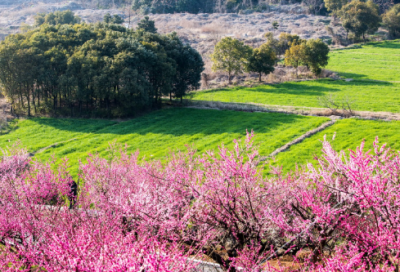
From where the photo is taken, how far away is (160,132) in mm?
28016

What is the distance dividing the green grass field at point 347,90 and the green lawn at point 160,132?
621 cm

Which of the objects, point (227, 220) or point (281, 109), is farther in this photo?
point (281, 109)

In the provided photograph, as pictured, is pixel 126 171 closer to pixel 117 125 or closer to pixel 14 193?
pixel 14 193

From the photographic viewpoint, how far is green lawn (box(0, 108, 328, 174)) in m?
23.9

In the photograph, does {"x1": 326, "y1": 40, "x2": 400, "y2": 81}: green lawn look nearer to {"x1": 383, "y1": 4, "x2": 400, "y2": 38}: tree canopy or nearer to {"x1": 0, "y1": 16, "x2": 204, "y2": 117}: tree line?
{"x1": 383, "y1": 4, "x2": 400, "y2": 38}: tree canopy

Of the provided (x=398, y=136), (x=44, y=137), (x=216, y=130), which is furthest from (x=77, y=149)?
(x=398, y=136)

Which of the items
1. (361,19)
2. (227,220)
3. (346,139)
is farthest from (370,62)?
(227,220)

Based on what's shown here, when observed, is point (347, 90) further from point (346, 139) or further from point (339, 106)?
point (346, 139)

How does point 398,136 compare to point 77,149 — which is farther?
point 77,149

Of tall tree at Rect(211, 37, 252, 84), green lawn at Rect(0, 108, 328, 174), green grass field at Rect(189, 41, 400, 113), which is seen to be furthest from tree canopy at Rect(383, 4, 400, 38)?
green lawn at Rect(0, 108, 328, 174)

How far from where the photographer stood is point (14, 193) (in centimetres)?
902

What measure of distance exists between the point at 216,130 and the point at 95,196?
738 inches

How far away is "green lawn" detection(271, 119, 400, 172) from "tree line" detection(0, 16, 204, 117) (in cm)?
1708

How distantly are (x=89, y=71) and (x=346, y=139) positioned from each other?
2411 cm
